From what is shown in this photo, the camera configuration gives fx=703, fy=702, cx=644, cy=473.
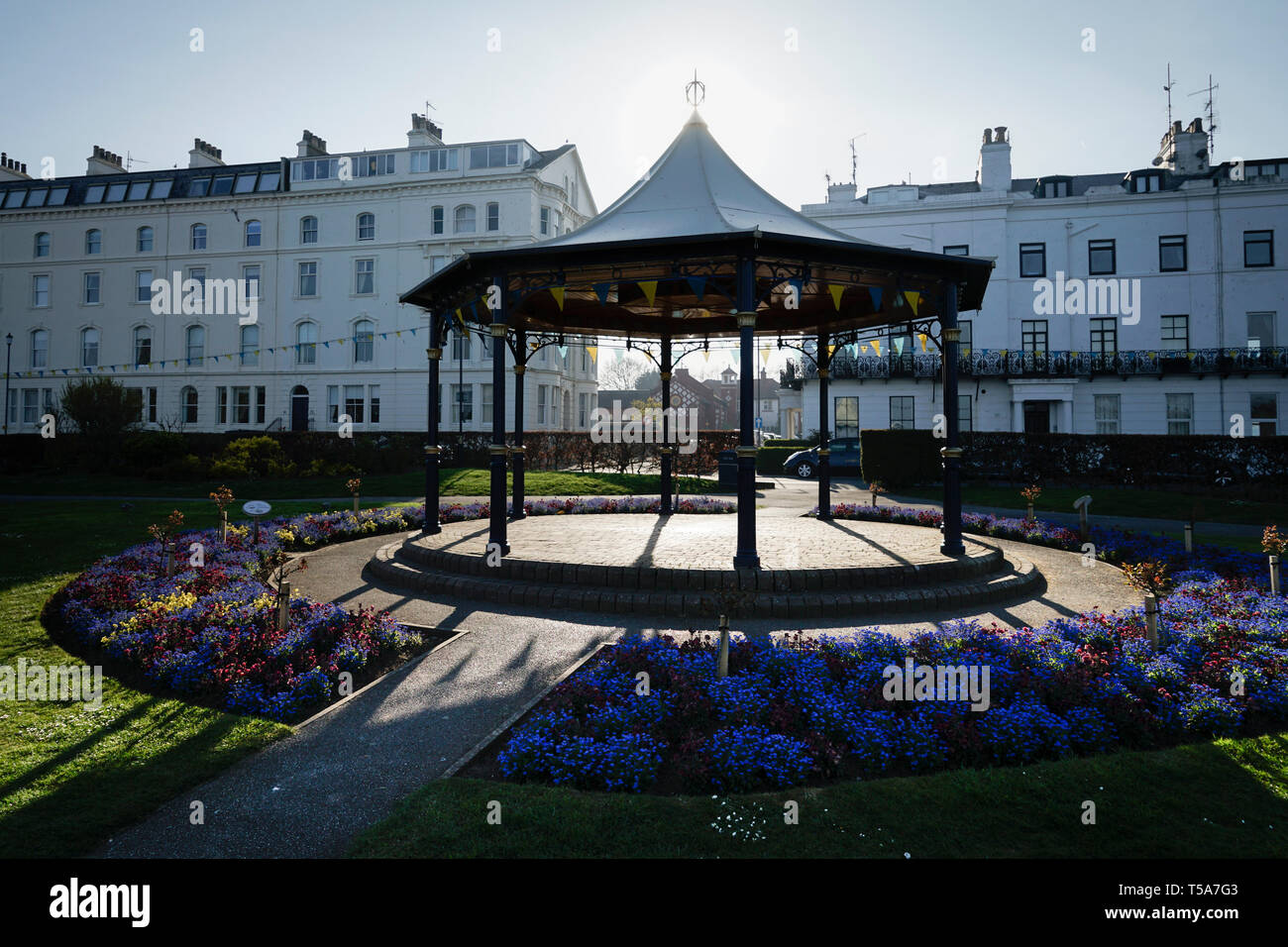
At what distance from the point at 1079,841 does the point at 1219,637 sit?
3987 millimetres

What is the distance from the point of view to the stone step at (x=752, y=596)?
779 cm

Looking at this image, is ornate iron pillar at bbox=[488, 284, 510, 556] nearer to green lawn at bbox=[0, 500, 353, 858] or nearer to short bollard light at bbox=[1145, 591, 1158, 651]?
green lawn at bbox=[0, 500, 353, 858]

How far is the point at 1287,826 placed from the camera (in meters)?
3.50

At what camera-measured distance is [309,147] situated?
144ft

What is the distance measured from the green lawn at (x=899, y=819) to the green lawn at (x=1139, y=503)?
14.1m

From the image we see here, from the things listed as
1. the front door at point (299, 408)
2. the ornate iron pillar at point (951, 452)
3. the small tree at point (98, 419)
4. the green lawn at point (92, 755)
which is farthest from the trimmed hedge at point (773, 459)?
the green lawn at point (92, 755)

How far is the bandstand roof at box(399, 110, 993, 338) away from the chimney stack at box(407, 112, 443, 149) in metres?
34.6

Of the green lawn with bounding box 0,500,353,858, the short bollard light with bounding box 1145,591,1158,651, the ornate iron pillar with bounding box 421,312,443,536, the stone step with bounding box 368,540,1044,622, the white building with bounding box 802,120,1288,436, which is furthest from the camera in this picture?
the white building with bounding box 802,120,1288,436

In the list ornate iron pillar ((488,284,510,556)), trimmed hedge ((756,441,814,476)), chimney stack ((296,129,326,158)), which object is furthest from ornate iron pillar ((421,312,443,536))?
chimney stack ((296,129,326,158))

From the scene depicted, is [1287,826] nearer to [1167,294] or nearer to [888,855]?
Answer: [888,855]

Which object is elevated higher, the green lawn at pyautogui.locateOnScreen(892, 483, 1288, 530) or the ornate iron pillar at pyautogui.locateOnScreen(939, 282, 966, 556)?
the ornate iron pillar at pyautogui.locateOnScreen(939, 282, 966, 556)

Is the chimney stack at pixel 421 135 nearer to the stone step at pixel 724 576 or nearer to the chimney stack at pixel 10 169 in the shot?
the chimney stack at pixel 10 169

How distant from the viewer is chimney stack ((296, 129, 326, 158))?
43.7 meters
